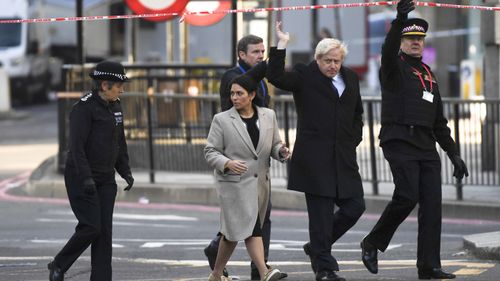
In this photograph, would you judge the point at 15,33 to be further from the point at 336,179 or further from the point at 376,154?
the point at 336,179

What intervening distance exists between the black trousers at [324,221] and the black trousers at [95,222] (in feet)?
4.54

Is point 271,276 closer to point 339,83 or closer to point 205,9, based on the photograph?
point 339,83

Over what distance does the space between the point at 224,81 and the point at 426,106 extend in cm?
153

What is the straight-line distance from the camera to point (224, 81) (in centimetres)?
1015

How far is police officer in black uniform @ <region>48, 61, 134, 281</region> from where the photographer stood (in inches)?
360

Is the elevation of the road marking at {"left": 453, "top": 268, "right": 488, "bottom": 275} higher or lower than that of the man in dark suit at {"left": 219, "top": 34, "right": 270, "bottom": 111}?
lower

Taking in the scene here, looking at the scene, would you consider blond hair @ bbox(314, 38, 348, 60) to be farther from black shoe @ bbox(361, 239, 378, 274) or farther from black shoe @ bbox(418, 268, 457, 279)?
black shoe @ bbox(418, 268, 457, 279)

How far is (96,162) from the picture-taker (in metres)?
9.17

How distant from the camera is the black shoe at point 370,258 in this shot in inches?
384

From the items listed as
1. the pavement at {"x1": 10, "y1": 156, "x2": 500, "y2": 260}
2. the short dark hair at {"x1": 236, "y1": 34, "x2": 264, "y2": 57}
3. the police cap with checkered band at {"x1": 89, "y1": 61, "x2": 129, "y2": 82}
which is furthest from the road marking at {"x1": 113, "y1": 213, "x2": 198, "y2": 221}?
the police cap with checkered band at {"x1": 89, "y1": 61, "x2": 129, "y2": 82}

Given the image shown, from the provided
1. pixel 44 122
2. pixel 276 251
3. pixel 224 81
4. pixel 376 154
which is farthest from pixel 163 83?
pixel 44 122

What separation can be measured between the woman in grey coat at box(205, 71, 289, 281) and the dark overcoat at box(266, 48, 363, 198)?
17 centimetres

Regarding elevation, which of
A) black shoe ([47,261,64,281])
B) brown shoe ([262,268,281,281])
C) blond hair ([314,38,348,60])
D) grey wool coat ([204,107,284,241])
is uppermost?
blond hair ([314,38,348,60])

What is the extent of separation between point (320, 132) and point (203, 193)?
754cm
